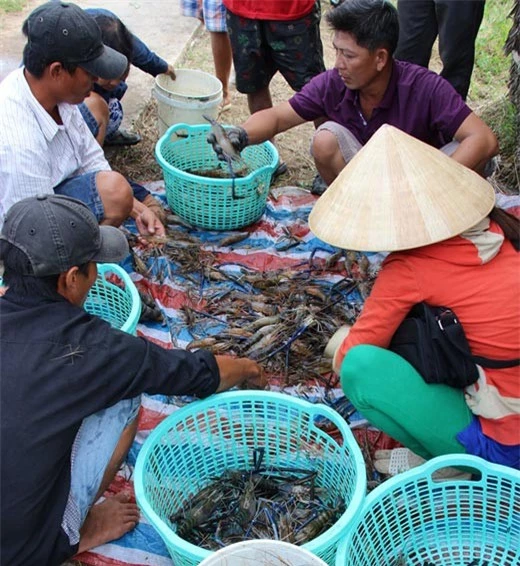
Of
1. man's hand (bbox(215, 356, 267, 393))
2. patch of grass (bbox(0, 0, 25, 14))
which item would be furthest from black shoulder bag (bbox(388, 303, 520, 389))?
patch of grass (bbox(0, 0, 25, 14))

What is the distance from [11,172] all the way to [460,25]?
3078 millimetres

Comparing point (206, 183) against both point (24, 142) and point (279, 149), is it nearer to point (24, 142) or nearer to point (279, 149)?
point (24, 142)

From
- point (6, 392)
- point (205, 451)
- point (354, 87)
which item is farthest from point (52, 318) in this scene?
point (354, 87)

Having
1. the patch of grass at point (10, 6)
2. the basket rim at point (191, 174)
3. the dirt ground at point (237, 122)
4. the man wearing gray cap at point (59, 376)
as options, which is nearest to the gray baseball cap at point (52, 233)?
the man wearing gray cap at point (59, 376)

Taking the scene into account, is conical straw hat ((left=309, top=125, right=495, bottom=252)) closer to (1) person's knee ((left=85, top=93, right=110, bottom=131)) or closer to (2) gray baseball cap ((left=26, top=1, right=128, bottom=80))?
(2) gray baseball cap ((left=26, top=1, right=128, bottom=80))

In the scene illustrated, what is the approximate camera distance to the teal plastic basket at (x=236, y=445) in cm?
240

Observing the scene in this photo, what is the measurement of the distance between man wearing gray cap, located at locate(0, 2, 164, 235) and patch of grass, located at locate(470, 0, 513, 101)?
3.81 meters

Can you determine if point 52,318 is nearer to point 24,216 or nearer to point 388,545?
point 24,216

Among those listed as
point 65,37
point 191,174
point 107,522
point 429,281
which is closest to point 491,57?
point 191,174

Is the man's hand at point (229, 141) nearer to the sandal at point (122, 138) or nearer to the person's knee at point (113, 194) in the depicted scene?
the person's knee at point (113, 194)

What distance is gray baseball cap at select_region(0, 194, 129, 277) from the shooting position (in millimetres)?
2072

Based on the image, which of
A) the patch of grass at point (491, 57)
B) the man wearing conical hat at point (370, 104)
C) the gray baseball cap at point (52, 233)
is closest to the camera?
the gray baseball cap at point (52, 233)

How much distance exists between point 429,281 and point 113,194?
1833 mm

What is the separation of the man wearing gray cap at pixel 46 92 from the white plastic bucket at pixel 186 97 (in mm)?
1255
